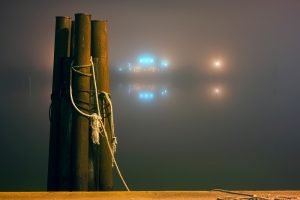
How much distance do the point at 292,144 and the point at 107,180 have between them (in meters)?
25.0

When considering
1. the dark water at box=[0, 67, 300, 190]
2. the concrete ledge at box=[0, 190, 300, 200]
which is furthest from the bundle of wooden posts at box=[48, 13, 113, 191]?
the dark water at box=[0, 67, 300, 190]

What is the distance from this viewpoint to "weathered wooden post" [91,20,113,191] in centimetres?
680

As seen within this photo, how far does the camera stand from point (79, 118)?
6711 millimetres

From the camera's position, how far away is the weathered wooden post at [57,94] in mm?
6949

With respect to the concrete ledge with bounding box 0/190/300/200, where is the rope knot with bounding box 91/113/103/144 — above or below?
above

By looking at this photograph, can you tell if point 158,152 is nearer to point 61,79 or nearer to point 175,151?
point 175,151

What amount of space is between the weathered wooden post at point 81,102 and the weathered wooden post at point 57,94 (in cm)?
44

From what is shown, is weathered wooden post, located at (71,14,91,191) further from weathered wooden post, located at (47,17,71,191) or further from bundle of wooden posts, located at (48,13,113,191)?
weathered wooden post, located at (47,17,71,191)

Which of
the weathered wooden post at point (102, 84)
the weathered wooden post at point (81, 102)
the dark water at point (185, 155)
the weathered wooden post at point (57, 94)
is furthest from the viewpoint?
the dark water at point (185, 155)

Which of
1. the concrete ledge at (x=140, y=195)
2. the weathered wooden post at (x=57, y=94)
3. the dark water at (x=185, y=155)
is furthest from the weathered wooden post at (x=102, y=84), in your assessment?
the dark water at (x=185, y=155)

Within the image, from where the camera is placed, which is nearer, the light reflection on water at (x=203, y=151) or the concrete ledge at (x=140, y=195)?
the concrete ledge at (x=140, y=195)

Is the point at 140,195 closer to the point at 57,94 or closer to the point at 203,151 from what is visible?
the point at 57,94

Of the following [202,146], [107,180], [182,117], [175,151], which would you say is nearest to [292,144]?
[202,146]

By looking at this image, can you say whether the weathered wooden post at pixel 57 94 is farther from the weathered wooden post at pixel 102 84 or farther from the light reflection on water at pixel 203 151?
the light reflection on water at pixel 203 151
